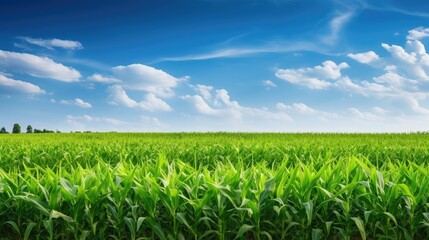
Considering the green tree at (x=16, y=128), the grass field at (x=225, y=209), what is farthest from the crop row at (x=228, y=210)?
the green tree at (x=16, y=128)

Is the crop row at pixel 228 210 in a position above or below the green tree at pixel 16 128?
below

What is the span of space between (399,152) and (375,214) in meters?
8.82

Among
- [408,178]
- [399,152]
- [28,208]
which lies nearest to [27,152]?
[28,208]

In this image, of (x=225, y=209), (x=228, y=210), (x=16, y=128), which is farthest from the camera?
(x=16, y=128)

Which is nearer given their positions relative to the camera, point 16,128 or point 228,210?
point 228,210

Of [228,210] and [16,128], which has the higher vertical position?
[16,128]

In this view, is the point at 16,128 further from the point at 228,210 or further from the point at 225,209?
the point at 228,210

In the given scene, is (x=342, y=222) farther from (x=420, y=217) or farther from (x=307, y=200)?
(x=420, y=217)

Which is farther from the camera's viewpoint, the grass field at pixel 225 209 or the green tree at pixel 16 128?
the green tree at pixel 16 128

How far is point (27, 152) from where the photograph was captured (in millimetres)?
12414

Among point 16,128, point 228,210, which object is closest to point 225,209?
point 228,210

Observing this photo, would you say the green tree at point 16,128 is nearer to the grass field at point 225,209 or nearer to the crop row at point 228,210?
the grass field at point 225,209

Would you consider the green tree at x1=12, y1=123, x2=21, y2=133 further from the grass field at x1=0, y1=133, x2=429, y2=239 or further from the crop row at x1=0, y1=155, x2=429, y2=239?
the crop row at x1=0, y1=155, x2=429, y2=239

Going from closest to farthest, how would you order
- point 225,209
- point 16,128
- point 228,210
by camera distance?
1. point 228,210
2. point 225,209
3. point 16,128
